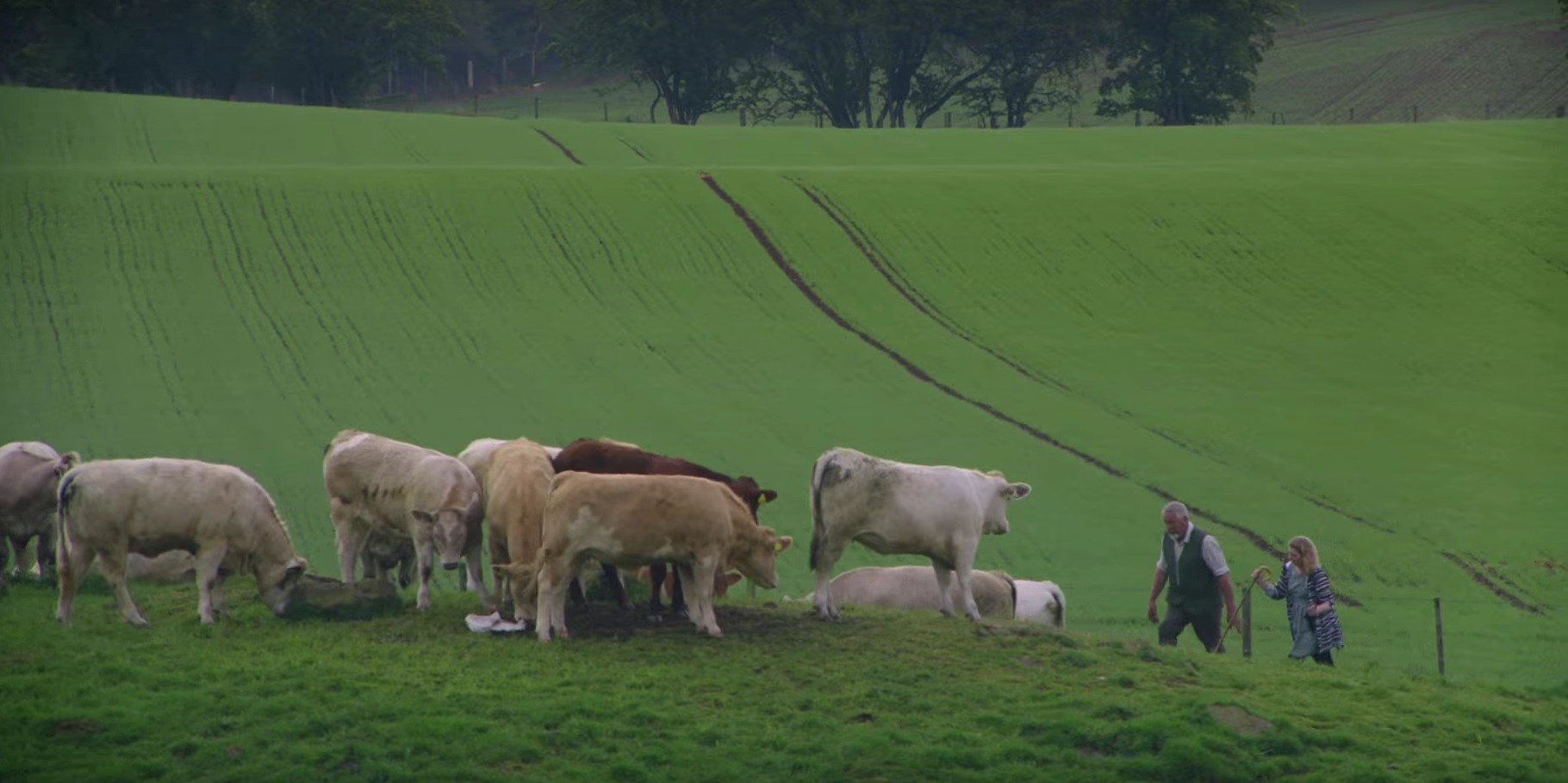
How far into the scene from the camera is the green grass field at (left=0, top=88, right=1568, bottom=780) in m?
18.4

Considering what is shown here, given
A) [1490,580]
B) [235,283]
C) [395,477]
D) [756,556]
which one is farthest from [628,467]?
[235,283]

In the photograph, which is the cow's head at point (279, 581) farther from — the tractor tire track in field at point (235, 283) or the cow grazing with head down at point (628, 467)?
the tractor tire track in field at point (235, 283)

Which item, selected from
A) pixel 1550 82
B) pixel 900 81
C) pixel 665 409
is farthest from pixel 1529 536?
pixel 1550 82

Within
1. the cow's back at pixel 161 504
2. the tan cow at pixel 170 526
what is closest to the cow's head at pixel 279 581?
the tan cow at pixel 170 526

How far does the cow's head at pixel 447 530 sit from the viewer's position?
69.1 ft

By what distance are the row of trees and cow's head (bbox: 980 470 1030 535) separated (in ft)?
281

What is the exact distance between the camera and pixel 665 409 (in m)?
45.0

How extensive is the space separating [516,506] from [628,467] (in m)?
1.69

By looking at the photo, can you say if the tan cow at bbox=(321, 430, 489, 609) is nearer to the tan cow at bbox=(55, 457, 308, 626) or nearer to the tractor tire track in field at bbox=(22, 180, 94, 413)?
the tan cow at bbox=(55, 457, 308, 626)

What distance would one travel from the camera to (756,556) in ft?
69.4

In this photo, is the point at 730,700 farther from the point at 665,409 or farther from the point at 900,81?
the point at 900,81

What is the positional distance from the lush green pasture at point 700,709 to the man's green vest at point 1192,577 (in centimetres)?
124

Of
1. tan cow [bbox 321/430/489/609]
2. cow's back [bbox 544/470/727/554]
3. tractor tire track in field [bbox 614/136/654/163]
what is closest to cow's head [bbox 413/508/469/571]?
tan cow [bbox 321/430/489/609]

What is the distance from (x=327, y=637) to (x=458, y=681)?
2225 millimetres
